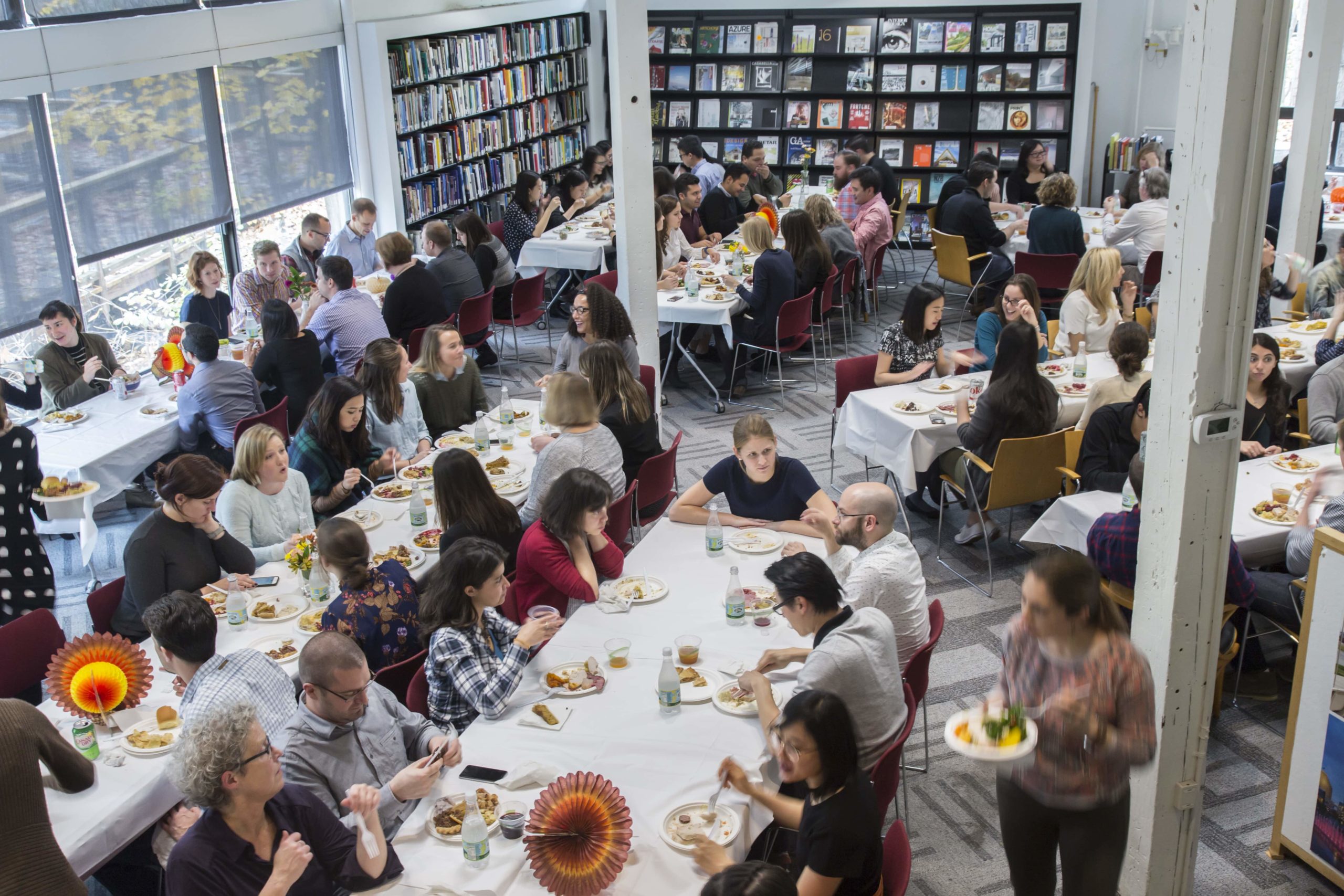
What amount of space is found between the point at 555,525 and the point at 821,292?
5079 mm

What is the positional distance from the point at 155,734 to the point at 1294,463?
5.22 m

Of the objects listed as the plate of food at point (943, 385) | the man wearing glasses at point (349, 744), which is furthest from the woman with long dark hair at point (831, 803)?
the plate of food at point (943, 385)

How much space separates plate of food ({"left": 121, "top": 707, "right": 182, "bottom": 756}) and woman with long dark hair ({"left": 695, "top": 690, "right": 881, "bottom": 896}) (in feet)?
6.37

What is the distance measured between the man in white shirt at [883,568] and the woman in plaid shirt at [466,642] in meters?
1.13

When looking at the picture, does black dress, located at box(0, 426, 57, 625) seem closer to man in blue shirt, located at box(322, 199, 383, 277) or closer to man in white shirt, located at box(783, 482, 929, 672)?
man in white shirt, located at box(783, 482, 929, 672)

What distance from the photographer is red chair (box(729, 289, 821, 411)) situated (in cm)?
834

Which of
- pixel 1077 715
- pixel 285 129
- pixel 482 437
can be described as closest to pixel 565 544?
pixel 482 437

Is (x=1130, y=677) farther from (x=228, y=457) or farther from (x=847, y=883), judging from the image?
(x=228, y=457)

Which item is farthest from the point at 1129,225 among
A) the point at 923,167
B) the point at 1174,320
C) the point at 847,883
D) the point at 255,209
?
the point at 847,883

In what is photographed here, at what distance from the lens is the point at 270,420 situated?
6.25 meters

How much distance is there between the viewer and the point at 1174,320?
3297 mm

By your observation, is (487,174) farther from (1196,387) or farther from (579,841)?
(579,841)

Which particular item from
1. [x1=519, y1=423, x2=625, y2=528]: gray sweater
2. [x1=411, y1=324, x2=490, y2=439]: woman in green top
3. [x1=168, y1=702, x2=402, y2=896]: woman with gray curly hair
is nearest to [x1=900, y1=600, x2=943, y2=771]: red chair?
[x1=519, y1=423, x2=625, y2=528]: gray sweater

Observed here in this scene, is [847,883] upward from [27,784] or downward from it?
downward
